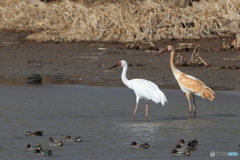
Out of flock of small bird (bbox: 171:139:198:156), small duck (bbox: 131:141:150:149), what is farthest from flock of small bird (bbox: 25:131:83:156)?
flock of small bird (bbox: 171:139:198:156)

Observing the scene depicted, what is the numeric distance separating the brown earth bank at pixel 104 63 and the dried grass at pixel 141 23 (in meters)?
0.52

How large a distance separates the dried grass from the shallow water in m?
5.79

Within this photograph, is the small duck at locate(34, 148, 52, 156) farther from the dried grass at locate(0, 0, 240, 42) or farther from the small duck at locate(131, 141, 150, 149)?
the dried grass at locate(0, 0, 240, 42)

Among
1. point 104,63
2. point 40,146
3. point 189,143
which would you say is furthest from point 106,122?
point 104,63

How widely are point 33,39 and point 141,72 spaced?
6186 millimetres

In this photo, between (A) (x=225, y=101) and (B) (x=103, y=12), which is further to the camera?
(B) (x=103, y=12)

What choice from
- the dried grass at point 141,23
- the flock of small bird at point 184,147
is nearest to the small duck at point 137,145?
the flock of small bird at point 184,147

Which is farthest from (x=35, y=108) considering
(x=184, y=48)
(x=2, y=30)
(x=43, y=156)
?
(x=2, y=30)

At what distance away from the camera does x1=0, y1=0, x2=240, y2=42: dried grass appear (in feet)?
59.1

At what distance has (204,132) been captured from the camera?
28.3ft

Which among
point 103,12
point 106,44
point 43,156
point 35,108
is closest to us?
point 43,156

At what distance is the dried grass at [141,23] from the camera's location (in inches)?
709

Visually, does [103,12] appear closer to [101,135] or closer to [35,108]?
[35,108]

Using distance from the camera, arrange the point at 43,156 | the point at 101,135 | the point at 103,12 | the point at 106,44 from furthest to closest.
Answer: the point at 103,12, the point at 106,44, the point at 101,135, the point at 43,156
